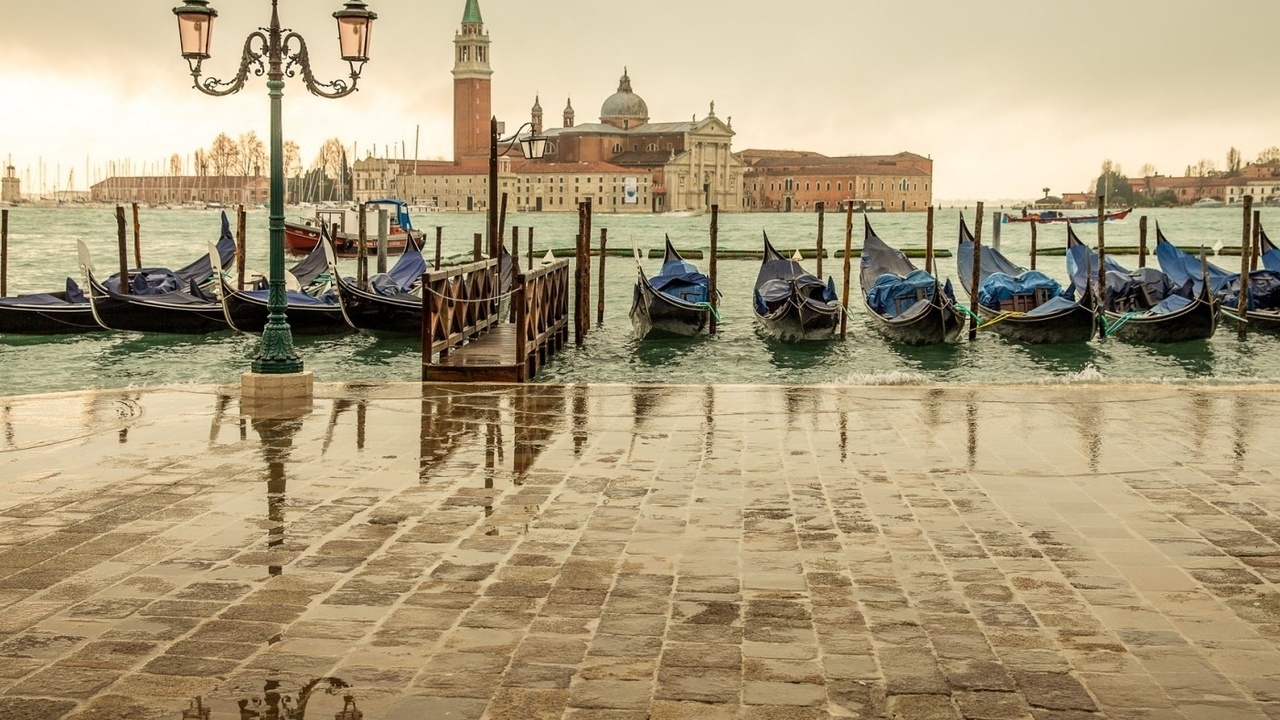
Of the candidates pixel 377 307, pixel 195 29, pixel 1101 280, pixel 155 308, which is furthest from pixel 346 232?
pixel 195 29

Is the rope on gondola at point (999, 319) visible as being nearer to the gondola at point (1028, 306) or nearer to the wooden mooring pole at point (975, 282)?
the gondola at point (1028, 306)

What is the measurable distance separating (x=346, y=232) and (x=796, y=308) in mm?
31227

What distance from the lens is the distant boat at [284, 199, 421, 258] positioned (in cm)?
4216

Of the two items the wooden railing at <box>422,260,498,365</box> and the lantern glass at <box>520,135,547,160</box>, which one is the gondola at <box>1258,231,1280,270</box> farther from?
the wooden railing at <box>422,260,498,365</box>

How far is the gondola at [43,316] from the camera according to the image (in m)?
19.2

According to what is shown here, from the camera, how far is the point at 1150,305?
813 inches

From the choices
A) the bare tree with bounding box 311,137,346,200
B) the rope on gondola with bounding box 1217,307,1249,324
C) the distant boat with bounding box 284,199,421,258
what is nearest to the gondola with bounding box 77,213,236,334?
the rope on gondola with bounding box 1217,307,1249,324

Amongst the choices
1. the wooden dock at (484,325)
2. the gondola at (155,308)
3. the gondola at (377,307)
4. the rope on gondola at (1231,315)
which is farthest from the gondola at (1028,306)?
the gondola at (155,308)

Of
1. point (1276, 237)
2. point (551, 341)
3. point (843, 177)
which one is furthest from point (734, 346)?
point (843, 177)

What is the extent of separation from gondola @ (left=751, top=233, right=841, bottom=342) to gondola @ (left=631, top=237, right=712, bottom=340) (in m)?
0.89

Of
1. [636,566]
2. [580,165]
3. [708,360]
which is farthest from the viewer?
[580,165]

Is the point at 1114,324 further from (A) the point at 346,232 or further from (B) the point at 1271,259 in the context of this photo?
(A) the point at 346,232

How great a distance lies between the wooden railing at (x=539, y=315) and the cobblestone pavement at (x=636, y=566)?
3.77 metres

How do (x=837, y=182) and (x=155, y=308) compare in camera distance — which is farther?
(x=837, y=182)
